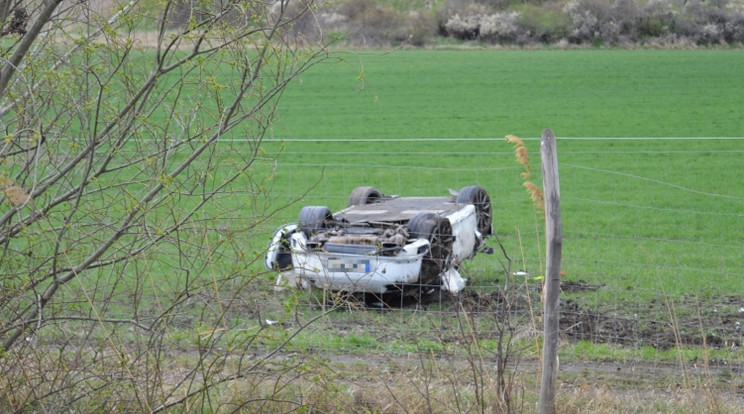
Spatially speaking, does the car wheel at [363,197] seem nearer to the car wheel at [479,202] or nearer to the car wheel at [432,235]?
the car wheel at [479,202]

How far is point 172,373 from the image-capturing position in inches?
278

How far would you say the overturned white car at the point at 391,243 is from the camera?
352 inches

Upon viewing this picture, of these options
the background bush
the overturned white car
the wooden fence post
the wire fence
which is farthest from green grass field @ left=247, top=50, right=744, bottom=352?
the background bush

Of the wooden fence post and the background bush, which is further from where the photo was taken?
the background bush

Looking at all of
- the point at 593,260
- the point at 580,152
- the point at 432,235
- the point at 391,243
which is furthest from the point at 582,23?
the point at 391,243

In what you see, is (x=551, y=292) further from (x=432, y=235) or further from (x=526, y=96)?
(x=526, y=96)

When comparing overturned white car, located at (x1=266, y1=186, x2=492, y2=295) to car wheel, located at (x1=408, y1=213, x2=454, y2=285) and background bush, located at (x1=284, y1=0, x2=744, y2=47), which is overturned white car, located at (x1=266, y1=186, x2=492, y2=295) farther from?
background bush, located at (x1=284, y1=0, x2=744, y2=47)

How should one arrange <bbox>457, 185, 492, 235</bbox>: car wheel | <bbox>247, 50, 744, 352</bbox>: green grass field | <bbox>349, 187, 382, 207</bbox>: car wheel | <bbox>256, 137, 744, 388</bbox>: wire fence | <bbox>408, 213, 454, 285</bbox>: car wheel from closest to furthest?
<bbox>256, 137, 744, 388</bbox>: wire fence → <bbox>408, 213, 454, 285</bbox>: car wheel → <bbox>247, 50, 744, 352</bbox>: green grass field → <bbox>457, 185, 492, 235</bbox>: car wheel → <bbox>349, 187, 382, 207</bbox>: car wheel

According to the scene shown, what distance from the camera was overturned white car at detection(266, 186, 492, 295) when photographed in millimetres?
8930

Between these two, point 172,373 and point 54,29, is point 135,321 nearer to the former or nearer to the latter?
point 54,29

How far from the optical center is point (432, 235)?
9367mm

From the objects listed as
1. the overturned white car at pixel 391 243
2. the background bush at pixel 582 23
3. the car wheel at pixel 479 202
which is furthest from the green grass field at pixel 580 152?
the background bush at pixel 582 23

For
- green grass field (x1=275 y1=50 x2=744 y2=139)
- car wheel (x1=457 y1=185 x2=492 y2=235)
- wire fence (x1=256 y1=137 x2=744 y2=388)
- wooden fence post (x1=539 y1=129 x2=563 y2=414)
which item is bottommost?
green grass field (x1=275 y1=50 x2=744 y2=139)

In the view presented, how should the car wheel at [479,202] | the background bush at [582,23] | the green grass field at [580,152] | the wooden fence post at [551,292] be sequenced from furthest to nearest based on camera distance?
the background bush at [582,23], the car wheel at [479,202], the green grass field at [580,152], the wooden fence post at [551,292]
